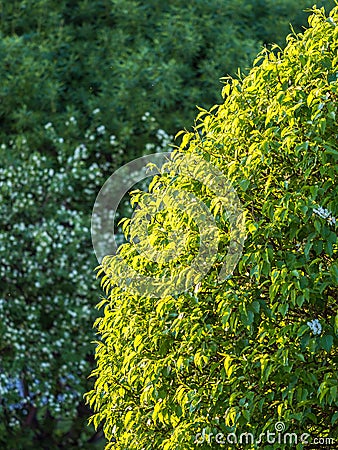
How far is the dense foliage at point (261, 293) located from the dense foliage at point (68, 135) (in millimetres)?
3727

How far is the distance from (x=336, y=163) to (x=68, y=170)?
4.67 metres

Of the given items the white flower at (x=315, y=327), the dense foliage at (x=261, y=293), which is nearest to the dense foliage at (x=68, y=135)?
the dense foliage at (x=261, y=293)

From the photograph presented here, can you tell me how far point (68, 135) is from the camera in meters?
7.78

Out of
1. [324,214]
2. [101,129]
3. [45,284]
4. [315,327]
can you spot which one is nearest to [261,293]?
[315,327]

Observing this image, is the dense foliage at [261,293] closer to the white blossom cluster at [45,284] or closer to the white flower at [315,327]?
the white flower at [315,327]

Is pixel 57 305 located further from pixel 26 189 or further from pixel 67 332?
pixel 26 189

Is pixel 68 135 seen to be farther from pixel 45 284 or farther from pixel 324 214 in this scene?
pixel 324 214

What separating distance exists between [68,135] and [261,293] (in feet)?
15.4

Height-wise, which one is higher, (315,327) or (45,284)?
(45,284)

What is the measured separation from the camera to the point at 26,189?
7574 mm

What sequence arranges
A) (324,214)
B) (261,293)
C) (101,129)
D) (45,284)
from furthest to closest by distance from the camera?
(101,129), (45,284), (261,293), (324,214)

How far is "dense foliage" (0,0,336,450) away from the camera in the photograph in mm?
7430

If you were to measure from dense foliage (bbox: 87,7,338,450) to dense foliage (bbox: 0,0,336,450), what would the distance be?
Answer: 3727 mm

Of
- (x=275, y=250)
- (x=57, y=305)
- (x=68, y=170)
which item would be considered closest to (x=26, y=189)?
(x=68, y=170)
